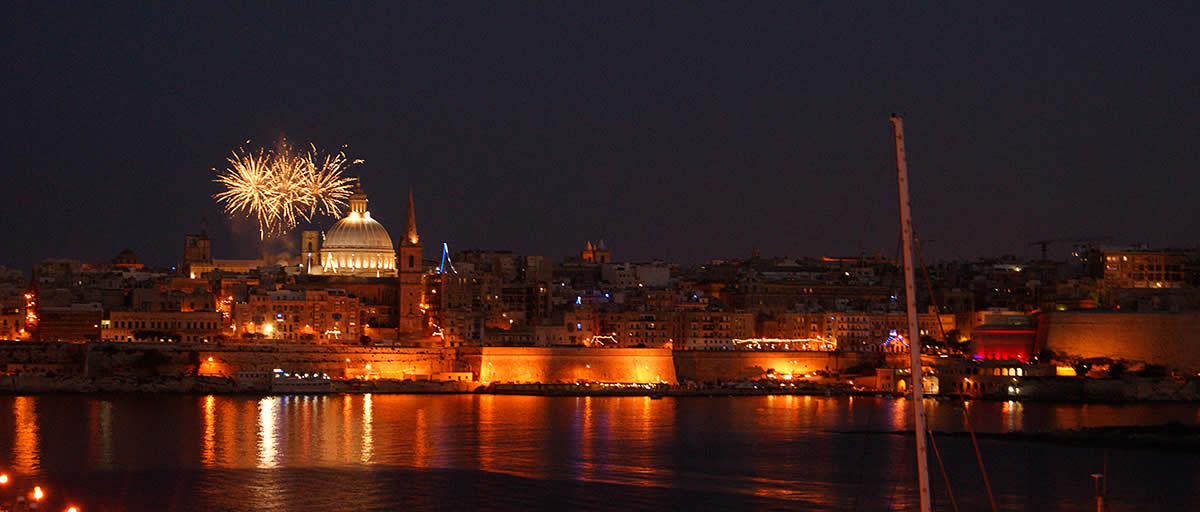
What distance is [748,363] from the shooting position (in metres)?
46.0

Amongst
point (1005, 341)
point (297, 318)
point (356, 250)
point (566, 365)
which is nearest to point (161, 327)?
point (297, 318)

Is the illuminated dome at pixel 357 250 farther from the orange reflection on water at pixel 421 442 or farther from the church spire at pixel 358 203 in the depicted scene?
the orange reflection on water at pixel 421 442

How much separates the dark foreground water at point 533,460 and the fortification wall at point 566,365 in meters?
7.64

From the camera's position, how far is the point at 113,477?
70.4ft

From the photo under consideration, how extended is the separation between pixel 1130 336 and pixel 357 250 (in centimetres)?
2654

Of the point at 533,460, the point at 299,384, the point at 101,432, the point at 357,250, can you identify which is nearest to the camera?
the point at 533,460

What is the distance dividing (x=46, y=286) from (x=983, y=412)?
103 feet

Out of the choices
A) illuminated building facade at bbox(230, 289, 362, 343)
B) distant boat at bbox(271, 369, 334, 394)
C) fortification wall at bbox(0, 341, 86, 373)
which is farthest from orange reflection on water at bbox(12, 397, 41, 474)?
illuminated building facade at bbox(230, 289, 362, 343)

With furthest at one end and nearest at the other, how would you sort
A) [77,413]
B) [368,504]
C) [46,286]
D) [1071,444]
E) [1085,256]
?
1. [1085,256]
2. [46,286]
3. [77,413]
4. [1071,444]
5. [368,504]

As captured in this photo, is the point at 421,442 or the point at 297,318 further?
the point at 297,318

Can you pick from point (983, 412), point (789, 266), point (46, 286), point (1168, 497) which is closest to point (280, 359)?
point (46, 286)

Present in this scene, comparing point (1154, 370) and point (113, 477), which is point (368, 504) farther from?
point (1154, 370)

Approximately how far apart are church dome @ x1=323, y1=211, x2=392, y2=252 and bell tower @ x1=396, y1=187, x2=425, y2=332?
6670 millimetres

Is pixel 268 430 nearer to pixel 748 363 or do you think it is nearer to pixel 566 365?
pixel 566 365
